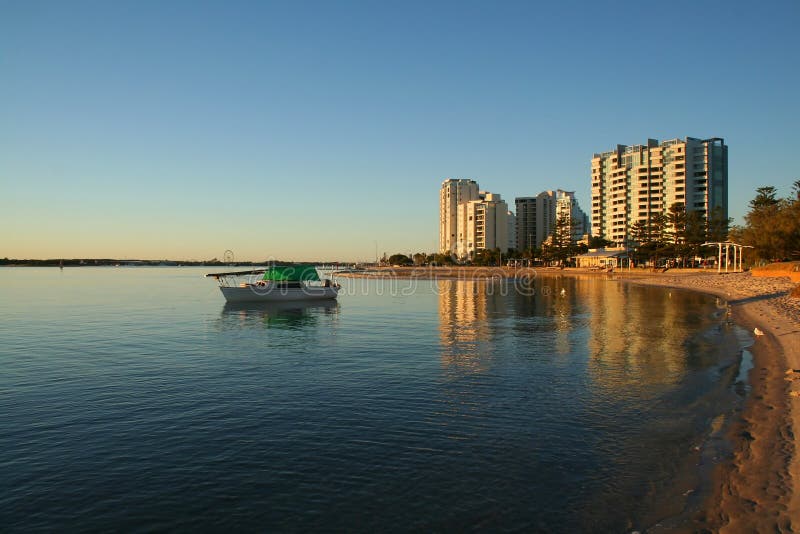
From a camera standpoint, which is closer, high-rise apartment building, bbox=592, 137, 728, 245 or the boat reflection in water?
the boat reflection in water

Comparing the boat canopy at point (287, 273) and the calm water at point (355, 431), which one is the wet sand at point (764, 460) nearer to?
the calm water at point (355, 431)

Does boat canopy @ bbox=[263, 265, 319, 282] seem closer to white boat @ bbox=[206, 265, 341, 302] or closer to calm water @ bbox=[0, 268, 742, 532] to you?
white boat @ bbox=[206, 265, 341, 302]

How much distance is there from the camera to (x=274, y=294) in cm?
5403

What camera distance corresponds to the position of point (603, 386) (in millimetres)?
16500

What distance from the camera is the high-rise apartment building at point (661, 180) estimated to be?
150 m

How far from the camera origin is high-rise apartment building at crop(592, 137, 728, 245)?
150500mm

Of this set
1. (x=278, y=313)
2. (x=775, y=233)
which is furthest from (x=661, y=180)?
(x=278, y=313)

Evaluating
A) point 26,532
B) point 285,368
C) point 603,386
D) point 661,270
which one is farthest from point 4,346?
point 661,270

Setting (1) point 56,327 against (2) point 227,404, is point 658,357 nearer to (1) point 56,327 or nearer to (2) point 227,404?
(2) point 227,404

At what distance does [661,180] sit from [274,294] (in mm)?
137575

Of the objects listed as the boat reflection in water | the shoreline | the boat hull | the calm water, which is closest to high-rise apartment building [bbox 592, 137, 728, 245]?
the boat hull

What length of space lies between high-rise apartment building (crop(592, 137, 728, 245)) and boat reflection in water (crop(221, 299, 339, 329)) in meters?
118

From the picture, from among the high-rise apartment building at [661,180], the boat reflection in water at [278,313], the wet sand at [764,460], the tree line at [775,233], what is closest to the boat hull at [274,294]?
the boat reflection in water at [278,313]

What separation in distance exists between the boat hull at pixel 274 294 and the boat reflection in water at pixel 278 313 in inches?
19.4
